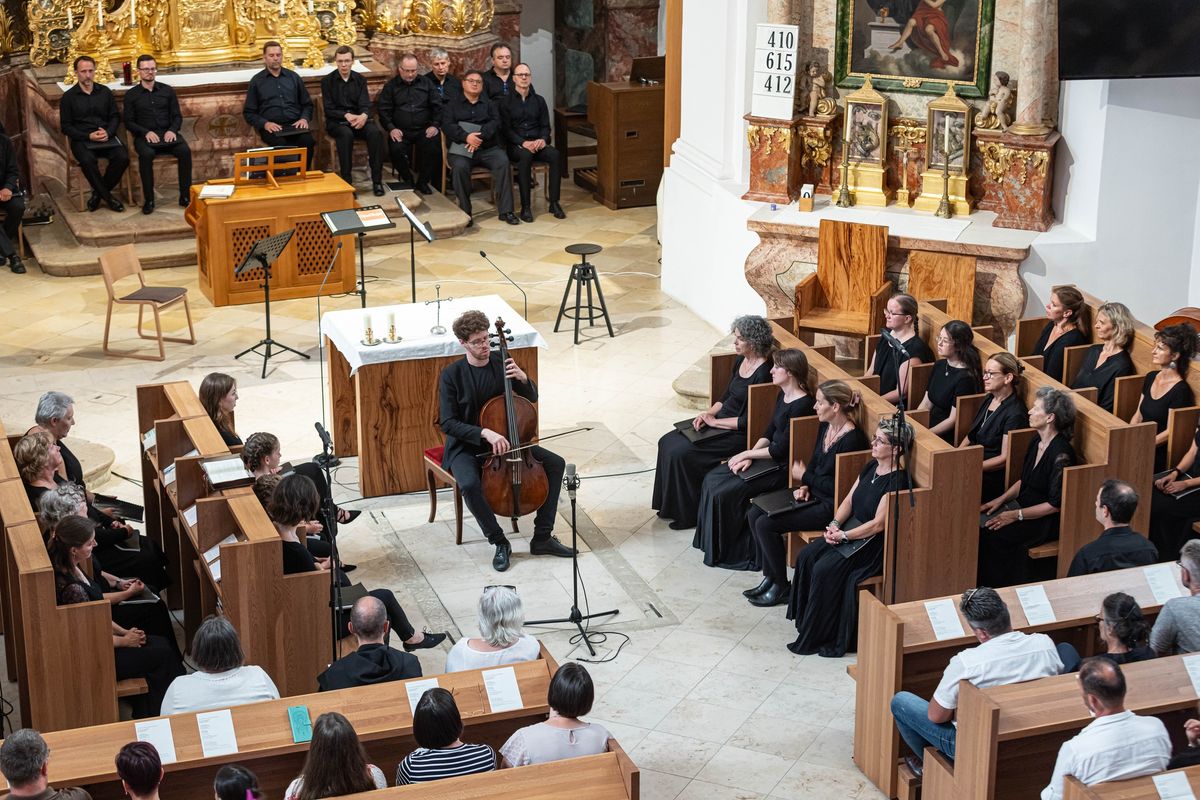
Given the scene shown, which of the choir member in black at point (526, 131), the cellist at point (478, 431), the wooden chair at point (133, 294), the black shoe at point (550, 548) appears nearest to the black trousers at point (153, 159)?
the wooden chair at point (133, 294)

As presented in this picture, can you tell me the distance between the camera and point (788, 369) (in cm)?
807

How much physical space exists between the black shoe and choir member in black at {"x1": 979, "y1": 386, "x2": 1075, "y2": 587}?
6.89ft

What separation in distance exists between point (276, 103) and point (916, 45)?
597 centimetres

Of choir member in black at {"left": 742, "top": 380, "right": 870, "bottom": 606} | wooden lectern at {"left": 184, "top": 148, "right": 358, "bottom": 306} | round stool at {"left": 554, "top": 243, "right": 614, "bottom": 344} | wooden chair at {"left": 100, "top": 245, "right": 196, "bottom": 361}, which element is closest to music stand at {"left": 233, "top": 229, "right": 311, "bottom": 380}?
wooden chair at {"left": 100, "top": 245, "right": 196, "bottom": 361}

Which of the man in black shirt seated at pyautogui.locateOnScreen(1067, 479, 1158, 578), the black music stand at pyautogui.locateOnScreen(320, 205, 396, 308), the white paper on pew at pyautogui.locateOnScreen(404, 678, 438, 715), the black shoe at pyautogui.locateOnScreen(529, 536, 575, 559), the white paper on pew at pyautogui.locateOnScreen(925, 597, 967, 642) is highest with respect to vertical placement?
the black music stand at pyautogui.locateOnScreen(320, 205, 396, 308)

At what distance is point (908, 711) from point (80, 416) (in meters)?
6.22

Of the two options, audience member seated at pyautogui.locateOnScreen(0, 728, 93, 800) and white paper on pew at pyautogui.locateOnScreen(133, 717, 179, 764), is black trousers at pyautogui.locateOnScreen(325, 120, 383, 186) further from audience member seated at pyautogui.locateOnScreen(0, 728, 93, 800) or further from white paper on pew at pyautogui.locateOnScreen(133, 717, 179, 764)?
audience member seated at pyautogui.locateOnScreen(0, 728, 93, 800)

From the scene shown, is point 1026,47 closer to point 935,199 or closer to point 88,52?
point 935,199

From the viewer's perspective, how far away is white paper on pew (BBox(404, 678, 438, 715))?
5.66m

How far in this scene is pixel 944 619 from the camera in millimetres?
6191

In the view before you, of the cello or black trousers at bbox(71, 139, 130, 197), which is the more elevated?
black trousers at bbox(71, 139, 130, 197)

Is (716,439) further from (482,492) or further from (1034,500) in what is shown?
(1034,500)

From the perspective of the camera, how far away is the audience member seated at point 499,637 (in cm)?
595

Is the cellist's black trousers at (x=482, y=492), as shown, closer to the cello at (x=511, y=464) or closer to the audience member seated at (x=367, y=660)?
the cello at (x=511, y=464)
